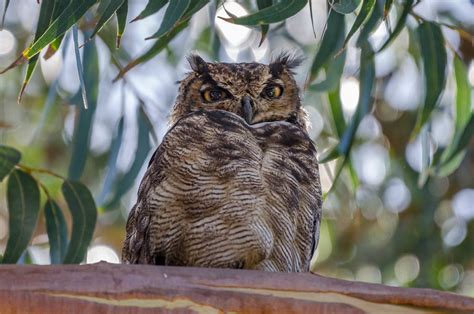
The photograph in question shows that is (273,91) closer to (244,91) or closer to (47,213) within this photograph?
A: (244,91)

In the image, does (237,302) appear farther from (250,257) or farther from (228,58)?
(228,58)

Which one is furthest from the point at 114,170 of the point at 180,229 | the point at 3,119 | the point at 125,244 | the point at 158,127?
the point at 3,119

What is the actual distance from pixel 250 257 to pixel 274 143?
432mm

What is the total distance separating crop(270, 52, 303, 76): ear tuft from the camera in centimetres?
392

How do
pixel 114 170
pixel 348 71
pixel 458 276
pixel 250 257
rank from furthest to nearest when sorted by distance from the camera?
pixel 458 276 < pixel 348 71 < pixel 114 170 < pixel 250 257

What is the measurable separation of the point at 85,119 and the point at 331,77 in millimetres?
1060

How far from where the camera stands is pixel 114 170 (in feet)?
14.0

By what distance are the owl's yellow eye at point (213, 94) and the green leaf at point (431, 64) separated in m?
0.80

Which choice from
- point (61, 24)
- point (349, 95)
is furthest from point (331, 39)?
point (61, 24)

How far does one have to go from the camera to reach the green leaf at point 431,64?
401cm

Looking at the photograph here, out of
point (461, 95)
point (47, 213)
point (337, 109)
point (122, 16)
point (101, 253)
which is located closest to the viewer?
point (122, 16)

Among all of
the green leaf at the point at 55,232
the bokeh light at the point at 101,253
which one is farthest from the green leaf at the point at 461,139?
the bokeh light at the point at 101,253

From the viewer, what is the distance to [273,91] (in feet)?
12.5

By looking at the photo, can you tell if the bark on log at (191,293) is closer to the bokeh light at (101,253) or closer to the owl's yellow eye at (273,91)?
the owl's yellow eye at (273,91)
